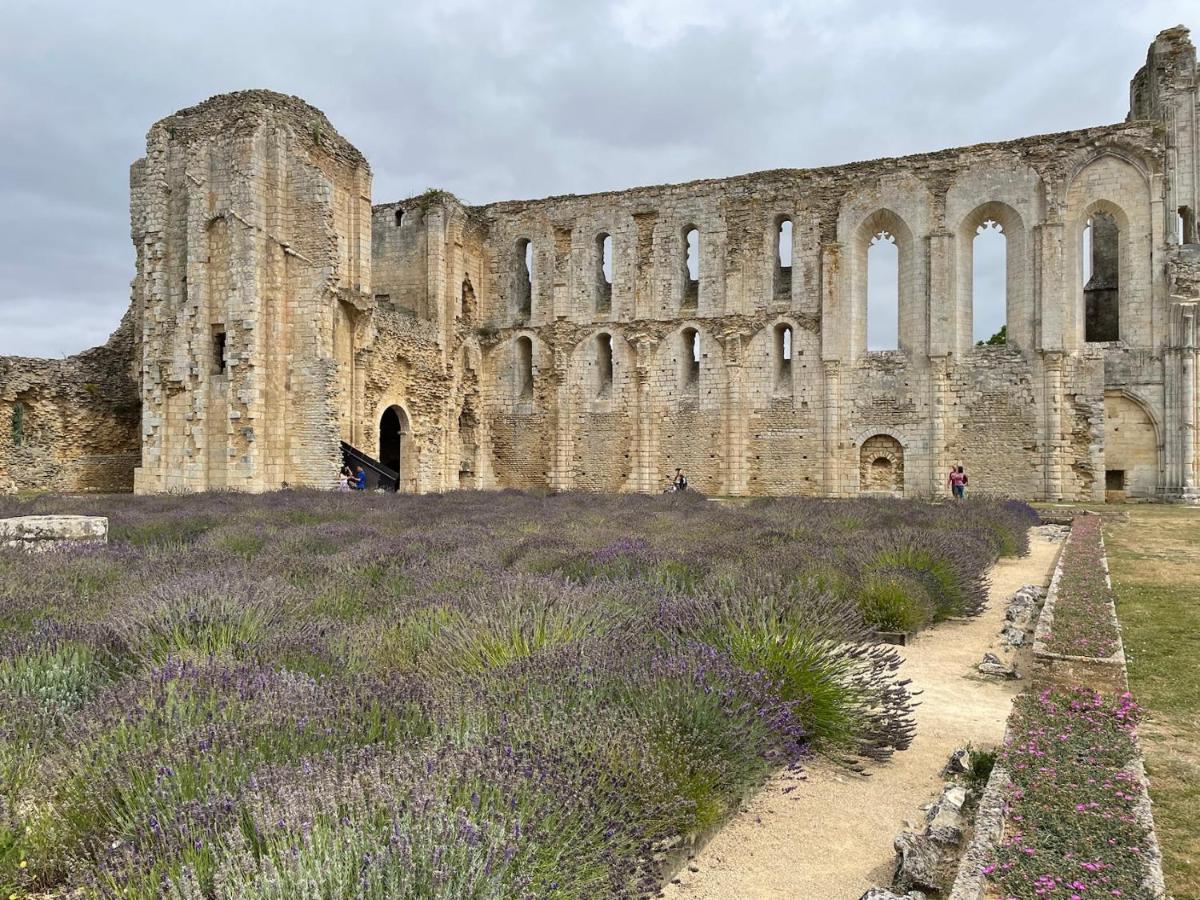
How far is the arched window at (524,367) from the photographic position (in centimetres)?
2484

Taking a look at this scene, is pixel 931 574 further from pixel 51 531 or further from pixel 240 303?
pixel 240 303

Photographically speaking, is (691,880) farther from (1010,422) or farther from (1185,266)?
(1185,266)

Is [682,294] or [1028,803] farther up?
[682,294]

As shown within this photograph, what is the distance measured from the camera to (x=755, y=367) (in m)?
22.4

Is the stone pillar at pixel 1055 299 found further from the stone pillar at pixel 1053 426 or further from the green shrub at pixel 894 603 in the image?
the green shrub at pixel 894 603

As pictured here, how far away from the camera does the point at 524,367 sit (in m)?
24.9

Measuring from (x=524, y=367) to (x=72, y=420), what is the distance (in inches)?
481

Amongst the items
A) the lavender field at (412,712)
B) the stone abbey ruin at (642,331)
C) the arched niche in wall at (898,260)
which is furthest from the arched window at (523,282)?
the lavender field at (412,712)

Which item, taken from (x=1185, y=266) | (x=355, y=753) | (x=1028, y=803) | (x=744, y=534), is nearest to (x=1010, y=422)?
(x=1185, y=266)

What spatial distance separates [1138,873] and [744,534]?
638 cm

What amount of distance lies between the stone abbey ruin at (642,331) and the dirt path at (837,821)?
1573 centimetres

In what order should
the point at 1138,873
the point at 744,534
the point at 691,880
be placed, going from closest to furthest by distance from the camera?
the point at 1138,873 < the point at 691,880 < the point at 744,534

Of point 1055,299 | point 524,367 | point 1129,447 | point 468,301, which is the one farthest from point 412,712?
point 468,301

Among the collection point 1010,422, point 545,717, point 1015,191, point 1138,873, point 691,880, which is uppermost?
point 1015,191
